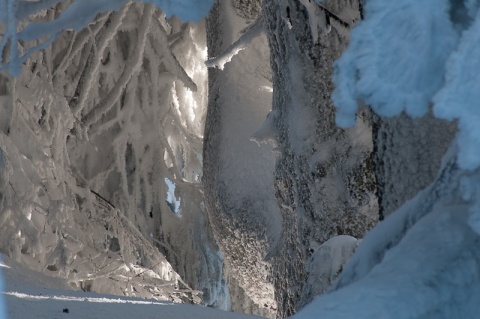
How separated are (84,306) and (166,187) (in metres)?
4.77

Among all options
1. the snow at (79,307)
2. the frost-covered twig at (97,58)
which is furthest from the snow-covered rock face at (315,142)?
the frost-covered twig at (97,58)

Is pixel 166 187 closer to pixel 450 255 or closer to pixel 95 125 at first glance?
pixel 95 125

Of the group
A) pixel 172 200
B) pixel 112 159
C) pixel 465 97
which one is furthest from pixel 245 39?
pixel 465 97

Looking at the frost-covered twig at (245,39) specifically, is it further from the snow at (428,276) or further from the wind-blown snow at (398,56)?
the wind-blown snow at (398,56)

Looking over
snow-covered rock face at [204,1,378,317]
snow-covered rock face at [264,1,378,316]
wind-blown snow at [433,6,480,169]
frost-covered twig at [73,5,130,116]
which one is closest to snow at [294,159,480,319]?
wind-blown snow at [433,6,480,169]

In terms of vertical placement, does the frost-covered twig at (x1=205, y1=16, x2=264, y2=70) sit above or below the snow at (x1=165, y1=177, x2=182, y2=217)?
above

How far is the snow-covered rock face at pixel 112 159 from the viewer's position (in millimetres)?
4836

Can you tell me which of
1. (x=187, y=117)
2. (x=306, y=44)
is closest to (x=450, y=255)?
(x=306, y=44)

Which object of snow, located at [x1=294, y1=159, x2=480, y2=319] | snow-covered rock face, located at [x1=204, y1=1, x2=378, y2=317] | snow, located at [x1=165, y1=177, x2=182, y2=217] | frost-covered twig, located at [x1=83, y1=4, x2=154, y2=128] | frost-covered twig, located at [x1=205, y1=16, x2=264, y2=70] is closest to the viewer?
snow, located at [x1=294, y1=159, x2=480, y2=319]

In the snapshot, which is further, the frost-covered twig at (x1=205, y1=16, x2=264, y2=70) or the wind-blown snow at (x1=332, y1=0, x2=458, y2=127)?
the frost-covered twig at (x1=205, y1=16, x2=264, y2=70)

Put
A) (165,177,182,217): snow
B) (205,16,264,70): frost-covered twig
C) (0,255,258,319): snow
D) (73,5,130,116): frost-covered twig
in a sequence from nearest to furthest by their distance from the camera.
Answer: (0,255,258,319): snow
(205,16,264,70): frost-covered twig
(73,5,130,116): frost-covered twig
(165,177,182,217): snow

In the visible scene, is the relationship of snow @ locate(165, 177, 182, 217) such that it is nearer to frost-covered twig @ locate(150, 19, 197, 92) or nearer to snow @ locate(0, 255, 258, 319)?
frost-covered twig @ locate(150, 19, 197, 92)

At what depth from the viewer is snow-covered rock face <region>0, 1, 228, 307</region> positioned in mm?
4836

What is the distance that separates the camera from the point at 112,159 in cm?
659
